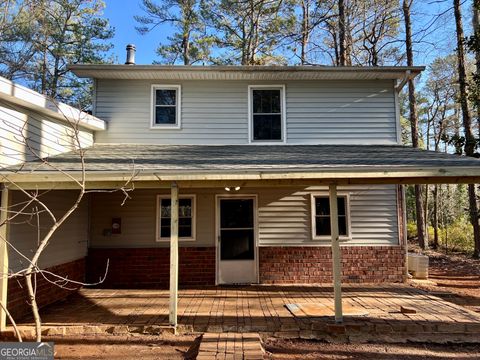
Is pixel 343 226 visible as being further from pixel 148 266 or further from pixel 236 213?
pixel 148 266

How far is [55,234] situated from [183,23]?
13.7m

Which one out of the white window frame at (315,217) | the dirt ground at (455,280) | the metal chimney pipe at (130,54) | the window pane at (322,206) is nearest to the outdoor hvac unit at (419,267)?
the dirt ground at (455,280)

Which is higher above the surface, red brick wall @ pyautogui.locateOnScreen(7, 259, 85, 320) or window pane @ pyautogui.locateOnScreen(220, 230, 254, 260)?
window pane @ pyautogui.locateOnScreen(220, 230, 254, 260)

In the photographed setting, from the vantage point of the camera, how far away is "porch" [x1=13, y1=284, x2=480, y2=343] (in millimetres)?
5020

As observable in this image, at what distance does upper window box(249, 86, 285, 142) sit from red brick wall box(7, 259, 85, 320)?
4.71 m

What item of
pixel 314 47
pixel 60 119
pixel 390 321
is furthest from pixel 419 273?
pixel 314 47

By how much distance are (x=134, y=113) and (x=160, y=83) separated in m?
0.92

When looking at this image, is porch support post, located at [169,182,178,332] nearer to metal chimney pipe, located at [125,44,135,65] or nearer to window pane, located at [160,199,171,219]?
window pane, located at [160,199,171,219]

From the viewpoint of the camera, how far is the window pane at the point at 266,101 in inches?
326

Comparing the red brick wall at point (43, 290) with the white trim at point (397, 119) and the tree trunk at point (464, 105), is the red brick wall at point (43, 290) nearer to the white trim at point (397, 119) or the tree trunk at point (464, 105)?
the white trim at point (397, 119)

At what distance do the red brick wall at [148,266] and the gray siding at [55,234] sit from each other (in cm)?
52

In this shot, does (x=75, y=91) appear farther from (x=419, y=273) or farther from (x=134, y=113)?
(x=419, y=273)

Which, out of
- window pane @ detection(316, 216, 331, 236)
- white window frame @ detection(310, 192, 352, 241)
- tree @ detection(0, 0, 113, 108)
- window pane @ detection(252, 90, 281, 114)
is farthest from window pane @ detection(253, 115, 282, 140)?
tree @ detection(0, 0, 113, 108)

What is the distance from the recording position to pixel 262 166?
210 inches
